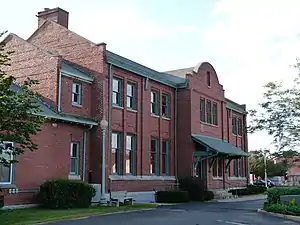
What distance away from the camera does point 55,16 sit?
29.9 metres

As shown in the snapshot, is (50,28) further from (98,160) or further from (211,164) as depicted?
(211,164)

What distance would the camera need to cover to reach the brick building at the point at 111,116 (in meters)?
23.2

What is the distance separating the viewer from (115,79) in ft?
89.3

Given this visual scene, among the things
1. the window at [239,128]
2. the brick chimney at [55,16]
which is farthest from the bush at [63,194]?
the window at [239,128]

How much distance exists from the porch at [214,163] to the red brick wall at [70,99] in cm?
962

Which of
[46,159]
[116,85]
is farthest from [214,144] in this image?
[46,159]

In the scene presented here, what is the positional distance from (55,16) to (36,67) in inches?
241

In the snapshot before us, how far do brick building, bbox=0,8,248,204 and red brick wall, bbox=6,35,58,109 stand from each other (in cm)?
6

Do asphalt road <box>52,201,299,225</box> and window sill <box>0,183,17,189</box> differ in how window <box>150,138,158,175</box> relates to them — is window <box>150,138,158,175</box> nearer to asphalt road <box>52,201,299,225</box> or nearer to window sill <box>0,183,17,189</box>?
asphalt road <box>52,201,299,225</box>

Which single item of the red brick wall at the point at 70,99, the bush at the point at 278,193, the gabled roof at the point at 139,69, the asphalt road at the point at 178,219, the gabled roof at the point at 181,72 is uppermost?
the gabled roof at the point at 181,72

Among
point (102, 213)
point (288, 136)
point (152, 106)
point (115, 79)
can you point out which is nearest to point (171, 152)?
point (152, 106)

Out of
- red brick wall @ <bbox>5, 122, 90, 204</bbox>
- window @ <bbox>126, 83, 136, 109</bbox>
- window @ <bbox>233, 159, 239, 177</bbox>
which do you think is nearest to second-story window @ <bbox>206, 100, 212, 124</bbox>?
window @ <bbox>233, 159, 239, 177</bbox>

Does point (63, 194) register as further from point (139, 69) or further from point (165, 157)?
point (165, 157)

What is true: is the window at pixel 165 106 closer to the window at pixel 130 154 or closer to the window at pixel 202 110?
the window at pixel 202 110
